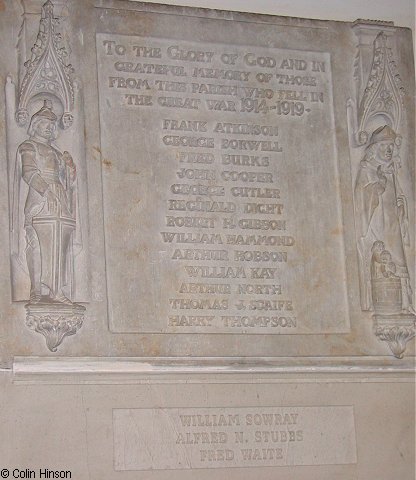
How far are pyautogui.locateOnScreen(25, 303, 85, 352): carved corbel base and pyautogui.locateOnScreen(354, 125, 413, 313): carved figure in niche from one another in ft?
6.53

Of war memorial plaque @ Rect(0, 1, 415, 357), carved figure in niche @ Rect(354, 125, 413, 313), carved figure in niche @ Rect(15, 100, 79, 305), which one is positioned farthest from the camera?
carved figure in niche @ Rect(354, 125, 413, 313)

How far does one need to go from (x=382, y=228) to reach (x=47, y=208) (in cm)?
231

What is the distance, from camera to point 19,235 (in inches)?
309

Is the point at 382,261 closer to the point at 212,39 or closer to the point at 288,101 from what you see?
the point at 288,101

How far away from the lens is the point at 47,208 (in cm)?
790

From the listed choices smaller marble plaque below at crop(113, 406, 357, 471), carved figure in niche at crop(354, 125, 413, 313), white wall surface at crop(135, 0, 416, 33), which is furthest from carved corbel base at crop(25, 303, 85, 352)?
white wall surface at crop(135, 0, 416, 33)

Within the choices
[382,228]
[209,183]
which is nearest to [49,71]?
[209,183]

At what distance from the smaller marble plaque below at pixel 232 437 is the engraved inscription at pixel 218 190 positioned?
0.54 meters

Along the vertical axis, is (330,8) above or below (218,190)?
above

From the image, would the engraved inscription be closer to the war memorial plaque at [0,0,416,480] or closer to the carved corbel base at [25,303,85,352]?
the war memorial plaque at [0,0,416,480]

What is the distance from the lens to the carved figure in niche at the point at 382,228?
8.48 metres

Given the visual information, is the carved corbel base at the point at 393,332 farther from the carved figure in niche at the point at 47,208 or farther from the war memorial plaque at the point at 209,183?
the carved figure in niche at the point at 47,208

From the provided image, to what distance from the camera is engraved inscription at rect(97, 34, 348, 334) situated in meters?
8.06

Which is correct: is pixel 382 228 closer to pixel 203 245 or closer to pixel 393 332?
pixel 393 332
